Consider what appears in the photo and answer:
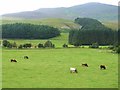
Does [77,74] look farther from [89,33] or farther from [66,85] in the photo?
[89,33]

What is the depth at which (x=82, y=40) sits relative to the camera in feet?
407

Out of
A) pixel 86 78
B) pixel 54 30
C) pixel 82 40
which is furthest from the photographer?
pixel 54 30

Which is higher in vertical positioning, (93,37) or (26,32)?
(26,32)

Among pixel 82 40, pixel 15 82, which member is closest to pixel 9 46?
pixel 82 40

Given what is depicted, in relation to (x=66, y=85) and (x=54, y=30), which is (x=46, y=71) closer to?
(x=66, y=85)

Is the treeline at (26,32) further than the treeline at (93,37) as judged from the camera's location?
Yes

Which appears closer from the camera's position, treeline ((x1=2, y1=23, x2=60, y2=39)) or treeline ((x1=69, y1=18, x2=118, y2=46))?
treeline ((x1=69, y1=18, x2=118, y2=46))

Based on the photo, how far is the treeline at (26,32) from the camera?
150250mm

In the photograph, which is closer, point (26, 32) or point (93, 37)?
point (93, 37)

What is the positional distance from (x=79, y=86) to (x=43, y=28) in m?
131

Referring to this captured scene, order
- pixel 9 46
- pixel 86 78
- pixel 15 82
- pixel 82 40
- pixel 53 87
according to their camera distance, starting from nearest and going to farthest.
Result: pixel 53 87
pixel 15 82
pixel 86 78
pixel 9 46
pixel 82 40

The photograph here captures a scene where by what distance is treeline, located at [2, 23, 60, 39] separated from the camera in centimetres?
15025

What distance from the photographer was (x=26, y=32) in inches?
5969

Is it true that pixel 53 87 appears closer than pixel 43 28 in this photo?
Yes
